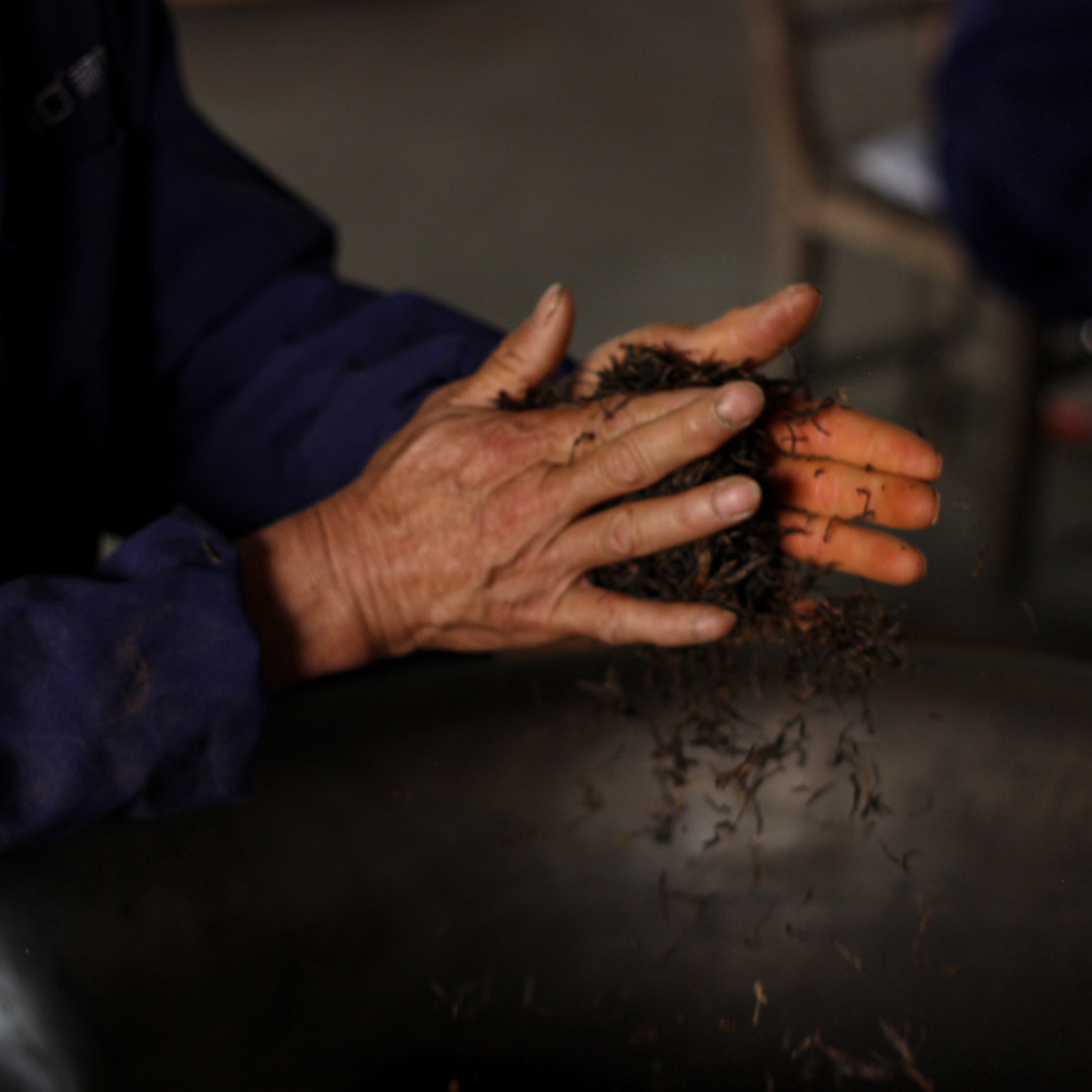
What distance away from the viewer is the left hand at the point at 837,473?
22.9 inches

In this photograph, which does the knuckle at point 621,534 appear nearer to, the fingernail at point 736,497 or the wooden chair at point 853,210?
the fingernail at point 736,497

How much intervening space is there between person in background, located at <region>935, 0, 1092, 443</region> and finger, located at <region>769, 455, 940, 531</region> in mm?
718

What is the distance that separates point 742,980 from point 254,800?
29 cm

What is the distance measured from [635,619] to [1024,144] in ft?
2.77

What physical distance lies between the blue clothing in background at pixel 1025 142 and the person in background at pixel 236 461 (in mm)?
669

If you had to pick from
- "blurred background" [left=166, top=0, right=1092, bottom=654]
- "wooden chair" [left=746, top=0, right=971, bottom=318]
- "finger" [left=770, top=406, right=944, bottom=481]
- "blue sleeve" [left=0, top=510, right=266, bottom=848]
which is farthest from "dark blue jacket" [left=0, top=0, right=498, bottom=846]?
"wooden chair" [left=746, top=0, right=971, bottom=318]

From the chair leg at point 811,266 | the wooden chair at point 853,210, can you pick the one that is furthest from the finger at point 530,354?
the chair leg at point 811,266

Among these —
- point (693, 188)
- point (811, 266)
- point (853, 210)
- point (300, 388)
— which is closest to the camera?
point (300, 388)

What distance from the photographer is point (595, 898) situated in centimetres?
66

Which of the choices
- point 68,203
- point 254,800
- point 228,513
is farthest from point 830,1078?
point 68,203

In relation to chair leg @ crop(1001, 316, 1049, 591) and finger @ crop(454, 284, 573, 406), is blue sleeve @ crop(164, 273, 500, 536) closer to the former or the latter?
finger @ crop(454, 284, 573, 406)

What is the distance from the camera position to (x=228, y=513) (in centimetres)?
80

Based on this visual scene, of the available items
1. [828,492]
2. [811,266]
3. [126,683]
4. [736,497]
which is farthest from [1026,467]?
[126,683]

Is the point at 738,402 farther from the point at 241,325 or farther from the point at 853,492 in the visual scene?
the point at 241,325
